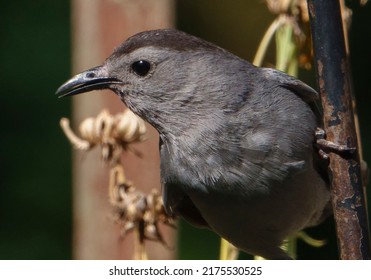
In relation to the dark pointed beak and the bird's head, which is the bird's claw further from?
the dark pointed beak

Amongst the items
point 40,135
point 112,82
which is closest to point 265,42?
point 112,82

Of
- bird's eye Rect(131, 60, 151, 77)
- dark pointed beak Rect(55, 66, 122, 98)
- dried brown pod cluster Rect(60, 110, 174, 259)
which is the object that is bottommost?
dried brown pod cluster Rect(60, 110, 174, 259)

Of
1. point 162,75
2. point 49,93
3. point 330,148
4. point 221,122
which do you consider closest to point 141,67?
point 162,75

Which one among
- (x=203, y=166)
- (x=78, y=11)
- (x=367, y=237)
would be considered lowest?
(x=367, y=237)

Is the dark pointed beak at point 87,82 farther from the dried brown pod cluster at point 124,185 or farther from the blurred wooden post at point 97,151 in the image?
the blurred wooden post at point 97,151

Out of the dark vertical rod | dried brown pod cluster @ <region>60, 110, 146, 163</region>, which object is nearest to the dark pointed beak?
dried brown pod cluster @ <region>60, 110, 146, 163</region>

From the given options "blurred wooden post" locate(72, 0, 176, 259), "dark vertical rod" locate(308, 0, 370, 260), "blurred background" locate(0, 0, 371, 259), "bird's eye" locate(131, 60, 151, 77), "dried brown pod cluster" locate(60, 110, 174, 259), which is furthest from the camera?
"blurred background" locate(0, 0, 371, 259)

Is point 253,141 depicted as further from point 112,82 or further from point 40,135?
point 40,135

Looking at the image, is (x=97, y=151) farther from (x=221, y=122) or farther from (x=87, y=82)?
(x=221, y=122)
